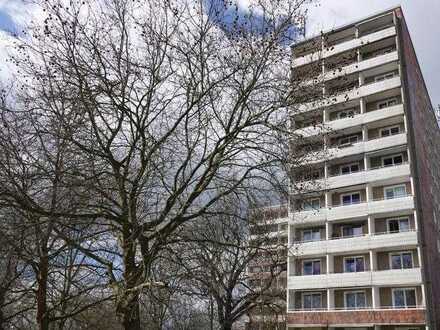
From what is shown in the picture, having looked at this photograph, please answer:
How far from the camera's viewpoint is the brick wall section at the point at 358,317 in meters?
34.5

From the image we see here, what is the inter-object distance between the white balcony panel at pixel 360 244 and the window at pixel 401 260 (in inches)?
26.9

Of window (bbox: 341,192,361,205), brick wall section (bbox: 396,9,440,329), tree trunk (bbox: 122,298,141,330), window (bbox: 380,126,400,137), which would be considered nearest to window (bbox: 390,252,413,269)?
brick wall section (bbox: 396,9,440,329)

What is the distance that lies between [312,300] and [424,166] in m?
15.3

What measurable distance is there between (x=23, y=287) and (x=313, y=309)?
27.8 m

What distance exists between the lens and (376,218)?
1556 inches

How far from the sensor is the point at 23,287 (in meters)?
17.1

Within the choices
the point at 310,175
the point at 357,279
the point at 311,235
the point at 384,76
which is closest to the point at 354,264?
the point at 357,279

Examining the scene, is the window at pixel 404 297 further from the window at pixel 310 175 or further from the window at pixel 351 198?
the window at pixel 310 175

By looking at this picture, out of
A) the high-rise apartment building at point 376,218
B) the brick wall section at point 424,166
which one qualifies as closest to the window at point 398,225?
the high-rise apartment building at point 376,218

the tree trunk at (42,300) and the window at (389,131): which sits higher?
the window at (389,131)

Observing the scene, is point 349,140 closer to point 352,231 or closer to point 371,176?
point 371,176

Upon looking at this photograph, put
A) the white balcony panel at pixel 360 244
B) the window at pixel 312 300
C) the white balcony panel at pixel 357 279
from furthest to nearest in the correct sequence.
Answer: the window at pixel 312 300, the white balcony panel at pixel 360 244, the white balcony panel at pixel 357 279

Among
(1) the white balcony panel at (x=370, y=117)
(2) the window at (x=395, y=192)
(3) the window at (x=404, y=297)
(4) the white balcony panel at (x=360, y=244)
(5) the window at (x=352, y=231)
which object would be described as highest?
(1) the white balcony panel at (x=370, y=117)

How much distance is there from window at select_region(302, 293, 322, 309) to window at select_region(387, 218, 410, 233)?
7891 millimetres
